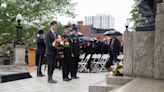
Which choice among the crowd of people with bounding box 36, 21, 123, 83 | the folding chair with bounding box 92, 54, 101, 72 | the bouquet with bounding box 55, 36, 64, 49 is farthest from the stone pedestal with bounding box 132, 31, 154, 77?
the folding chair with bounding box 92, 54, 101, 72

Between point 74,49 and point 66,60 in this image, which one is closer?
point 66,60

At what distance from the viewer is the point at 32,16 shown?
3422cm

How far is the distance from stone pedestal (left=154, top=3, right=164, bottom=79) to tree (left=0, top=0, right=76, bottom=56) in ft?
91.1

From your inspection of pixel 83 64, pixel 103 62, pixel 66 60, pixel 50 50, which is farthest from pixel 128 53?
pixel 103 62

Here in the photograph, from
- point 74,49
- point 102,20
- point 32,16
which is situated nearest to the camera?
point 74,49

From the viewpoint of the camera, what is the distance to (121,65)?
25.7 feet

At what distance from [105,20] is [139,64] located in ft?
327

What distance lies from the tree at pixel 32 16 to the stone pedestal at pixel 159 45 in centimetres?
2776

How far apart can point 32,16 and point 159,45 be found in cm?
2812

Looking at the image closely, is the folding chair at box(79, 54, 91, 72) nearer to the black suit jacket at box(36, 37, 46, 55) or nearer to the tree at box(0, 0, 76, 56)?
the black suit jacket at box(36, 37, 46, 55)

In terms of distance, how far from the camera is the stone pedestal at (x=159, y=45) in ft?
22.2

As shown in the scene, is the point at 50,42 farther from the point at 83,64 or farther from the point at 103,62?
the point at 103,62

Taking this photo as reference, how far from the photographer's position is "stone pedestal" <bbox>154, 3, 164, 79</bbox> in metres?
6.76

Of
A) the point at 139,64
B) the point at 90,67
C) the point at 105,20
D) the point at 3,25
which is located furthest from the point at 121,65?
the point at 105,20
